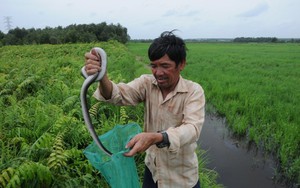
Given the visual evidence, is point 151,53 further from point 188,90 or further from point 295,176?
point 295,176

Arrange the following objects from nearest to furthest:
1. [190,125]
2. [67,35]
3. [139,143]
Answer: [139,143] < [190,125] < [67,35]

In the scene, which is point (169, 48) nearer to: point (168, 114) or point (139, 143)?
point (168, 114)

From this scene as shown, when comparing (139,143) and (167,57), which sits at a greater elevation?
(167,57)

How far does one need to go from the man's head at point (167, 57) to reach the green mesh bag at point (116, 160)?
1.26ft

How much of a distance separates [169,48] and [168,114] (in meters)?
0.44

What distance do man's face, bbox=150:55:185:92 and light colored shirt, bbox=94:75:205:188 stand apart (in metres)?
0.09

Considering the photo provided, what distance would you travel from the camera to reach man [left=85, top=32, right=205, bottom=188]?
1.64 m

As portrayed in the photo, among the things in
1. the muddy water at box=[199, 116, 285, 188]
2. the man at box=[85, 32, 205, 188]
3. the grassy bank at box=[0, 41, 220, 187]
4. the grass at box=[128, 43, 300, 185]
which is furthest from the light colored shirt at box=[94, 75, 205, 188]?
the grass at box=[128, 43, 300, 185]

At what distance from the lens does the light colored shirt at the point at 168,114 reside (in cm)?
175

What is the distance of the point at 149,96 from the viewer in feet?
6.31

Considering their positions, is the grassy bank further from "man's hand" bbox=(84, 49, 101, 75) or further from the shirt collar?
the shirt collar

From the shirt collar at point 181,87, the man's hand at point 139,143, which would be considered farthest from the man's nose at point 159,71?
the man's hand at point 139,143

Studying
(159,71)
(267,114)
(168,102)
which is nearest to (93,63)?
(159,71)

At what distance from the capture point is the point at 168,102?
5.87 ft
